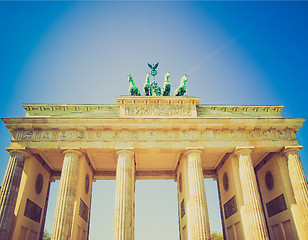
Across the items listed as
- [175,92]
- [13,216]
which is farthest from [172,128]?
[13,216]

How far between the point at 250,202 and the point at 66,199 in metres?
14.5

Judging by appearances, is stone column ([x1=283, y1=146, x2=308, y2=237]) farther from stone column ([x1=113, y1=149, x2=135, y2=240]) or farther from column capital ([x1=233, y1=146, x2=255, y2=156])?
stone column ([x1=113, y1=149, x2=135, y2=240])

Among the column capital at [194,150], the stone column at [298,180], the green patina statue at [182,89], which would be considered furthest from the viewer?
the green patina statue at [182,89]

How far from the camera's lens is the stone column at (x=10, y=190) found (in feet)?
58.7

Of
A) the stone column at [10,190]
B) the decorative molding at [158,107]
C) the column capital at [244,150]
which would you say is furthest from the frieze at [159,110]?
the stone column at [10,190]

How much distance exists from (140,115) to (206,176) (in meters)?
11.3

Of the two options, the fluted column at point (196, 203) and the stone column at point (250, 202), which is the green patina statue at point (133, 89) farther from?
the stone column at point (250, 202)

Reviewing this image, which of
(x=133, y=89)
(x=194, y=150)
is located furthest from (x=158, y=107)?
(x=194, y=150)

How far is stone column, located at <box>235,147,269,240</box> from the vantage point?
723 inches

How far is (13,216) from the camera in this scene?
18.7m

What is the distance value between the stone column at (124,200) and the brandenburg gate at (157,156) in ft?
0.23

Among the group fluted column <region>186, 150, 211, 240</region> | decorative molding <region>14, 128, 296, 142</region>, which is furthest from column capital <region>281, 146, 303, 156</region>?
fluted column <region>186, 150, 211, 240</region>

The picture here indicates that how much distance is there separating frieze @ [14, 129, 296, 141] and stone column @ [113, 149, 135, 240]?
169 centimetres

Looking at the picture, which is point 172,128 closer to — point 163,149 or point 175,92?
point 163,149
